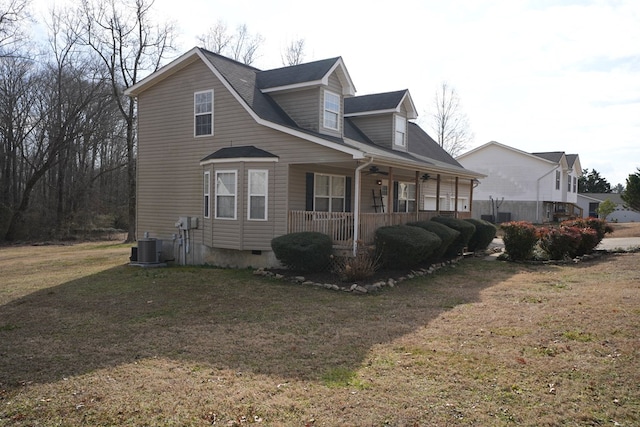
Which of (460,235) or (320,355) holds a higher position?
(460,235)

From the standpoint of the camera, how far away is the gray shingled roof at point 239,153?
13539 mm

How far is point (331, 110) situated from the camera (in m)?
15.7

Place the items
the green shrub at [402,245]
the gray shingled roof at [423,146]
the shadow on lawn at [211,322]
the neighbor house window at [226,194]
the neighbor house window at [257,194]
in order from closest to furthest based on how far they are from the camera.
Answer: the shadow on lawn at [211,322]
the green shrub at [402,245]
the neighbor house window at [257,194]
the neighbor house window at [226,194]
the gray shingled roof at [423,146]

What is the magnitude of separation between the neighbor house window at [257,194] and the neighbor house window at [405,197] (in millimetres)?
8622

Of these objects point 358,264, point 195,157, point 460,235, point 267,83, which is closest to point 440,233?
point 460,235

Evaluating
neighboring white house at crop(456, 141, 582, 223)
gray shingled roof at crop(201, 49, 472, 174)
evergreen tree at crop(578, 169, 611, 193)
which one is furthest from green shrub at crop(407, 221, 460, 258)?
evergreen tree at crop(578, 169, 611, 193)

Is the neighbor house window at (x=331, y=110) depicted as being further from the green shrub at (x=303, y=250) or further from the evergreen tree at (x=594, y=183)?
the evergreen tree at (x=594, y=183)

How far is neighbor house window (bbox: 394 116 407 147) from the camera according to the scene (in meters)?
19.3

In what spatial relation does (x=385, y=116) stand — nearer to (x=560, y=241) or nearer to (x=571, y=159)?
(x=560, y=241)

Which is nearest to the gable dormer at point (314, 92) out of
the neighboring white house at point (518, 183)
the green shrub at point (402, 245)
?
the green shrub at point (402, 245)

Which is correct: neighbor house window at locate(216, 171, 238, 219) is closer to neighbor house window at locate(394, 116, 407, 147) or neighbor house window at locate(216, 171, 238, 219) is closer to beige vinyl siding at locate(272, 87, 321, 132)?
beige vinyl siding at locate(272, 87, 321, 132)

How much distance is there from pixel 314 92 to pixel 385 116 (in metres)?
4.88

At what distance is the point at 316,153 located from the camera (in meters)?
12.8

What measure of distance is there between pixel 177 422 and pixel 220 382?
993mm
